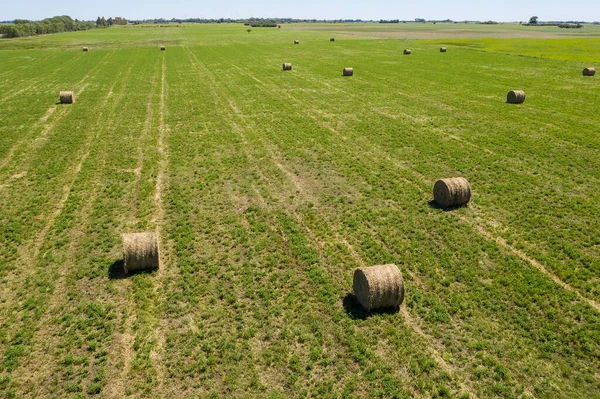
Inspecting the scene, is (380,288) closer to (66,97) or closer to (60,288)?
(60,288)

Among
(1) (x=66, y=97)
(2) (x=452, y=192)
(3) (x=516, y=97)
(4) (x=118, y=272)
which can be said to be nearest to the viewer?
(4) (x=118, y=272)

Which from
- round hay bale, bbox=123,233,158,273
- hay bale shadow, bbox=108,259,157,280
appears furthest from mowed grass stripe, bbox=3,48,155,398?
round hay bale, bbox=123,233,158,273

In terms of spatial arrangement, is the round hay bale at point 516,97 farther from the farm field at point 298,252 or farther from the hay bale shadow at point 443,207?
the hay bale shadow at point 443,207

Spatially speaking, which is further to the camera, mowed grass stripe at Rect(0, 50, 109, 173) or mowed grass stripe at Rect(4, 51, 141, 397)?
mowed grass stripe at Rect(0, 50, 109, 173)

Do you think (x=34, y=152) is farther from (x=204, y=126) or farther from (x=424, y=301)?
(x=424, y=301)

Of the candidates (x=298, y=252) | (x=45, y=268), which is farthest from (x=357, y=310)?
(x=45, y=268)

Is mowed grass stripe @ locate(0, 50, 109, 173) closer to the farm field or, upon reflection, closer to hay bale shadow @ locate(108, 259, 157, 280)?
the farm field

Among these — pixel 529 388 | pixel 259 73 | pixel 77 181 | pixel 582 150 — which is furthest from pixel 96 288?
pixel 259 73

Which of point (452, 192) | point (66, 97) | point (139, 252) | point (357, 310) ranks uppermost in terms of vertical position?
point (66, 97)
